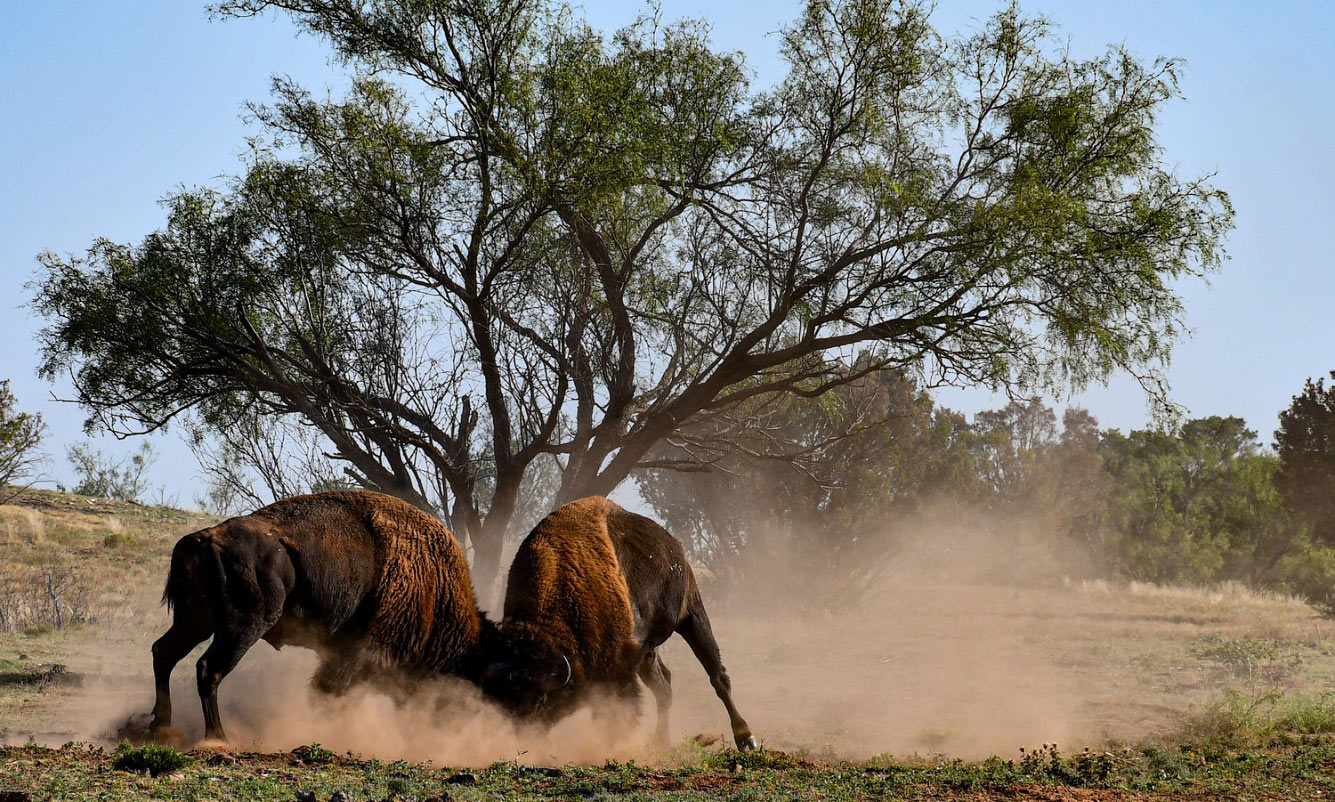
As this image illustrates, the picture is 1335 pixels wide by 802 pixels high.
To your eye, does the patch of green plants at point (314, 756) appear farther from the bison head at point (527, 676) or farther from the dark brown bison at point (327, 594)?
the bison head at point (527, 676)

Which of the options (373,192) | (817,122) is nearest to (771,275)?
(817,122)

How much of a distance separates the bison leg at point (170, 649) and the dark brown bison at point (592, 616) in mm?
2211

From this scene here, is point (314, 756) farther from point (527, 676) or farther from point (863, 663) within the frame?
point (863, 663)

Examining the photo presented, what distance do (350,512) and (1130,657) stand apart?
14.9 m

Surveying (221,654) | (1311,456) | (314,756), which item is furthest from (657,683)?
(1311,456)

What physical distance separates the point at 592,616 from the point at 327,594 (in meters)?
2.15

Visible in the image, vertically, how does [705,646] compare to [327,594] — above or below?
below

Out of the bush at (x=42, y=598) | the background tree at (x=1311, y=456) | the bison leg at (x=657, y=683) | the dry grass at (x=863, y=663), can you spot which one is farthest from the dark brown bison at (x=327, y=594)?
the background tree at (x=1311, y=456)

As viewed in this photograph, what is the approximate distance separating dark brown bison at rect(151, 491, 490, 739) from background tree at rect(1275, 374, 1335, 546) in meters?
25.9

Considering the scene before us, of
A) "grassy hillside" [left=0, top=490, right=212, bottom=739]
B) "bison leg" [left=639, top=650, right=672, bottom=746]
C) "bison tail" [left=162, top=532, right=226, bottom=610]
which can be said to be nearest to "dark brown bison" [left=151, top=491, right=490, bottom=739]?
"bison tail" [left=162, top=532, right=226, bottom=610]

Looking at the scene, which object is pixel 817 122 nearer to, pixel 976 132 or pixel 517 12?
pixel 976 132

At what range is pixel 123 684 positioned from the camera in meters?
12.2

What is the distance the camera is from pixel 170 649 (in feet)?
27.6

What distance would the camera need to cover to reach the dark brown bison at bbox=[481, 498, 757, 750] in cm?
879
